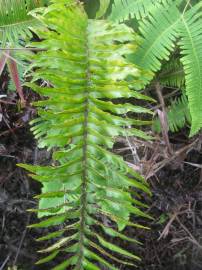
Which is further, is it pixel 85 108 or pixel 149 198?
pixel 149 198

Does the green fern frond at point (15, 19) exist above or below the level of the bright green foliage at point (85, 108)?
above

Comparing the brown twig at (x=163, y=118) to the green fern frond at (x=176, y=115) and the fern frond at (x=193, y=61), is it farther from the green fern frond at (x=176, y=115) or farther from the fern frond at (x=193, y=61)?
the fern frond at (x=193, y=61)

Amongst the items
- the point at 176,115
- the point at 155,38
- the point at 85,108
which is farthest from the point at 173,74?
the point at 85,108

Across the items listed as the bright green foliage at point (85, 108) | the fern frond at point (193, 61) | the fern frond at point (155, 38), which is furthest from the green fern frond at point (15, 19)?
the fern frond at point (193, 61)

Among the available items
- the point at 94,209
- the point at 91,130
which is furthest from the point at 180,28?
the point at 94,209

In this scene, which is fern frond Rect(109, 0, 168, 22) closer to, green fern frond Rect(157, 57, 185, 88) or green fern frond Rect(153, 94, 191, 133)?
green fern frond Rect(157, 57, 185, 88)

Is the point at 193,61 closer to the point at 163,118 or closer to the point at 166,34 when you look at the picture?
the point at 166,34
